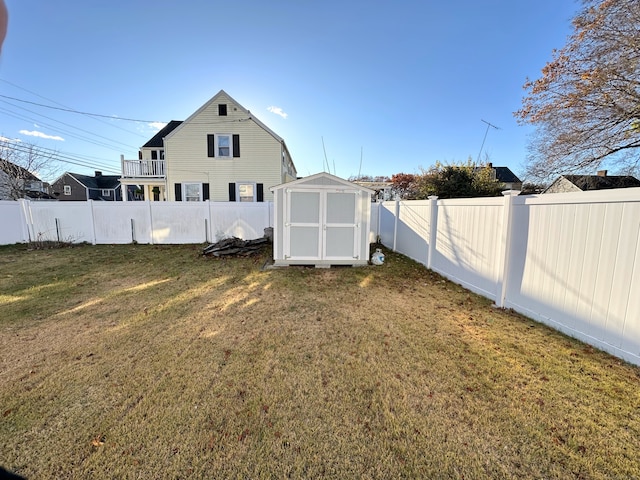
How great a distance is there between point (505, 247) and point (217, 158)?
45.3ft

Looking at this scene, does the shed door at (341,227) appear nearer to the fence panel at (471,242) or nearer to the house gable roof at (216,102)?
the fence panel at (471,242)

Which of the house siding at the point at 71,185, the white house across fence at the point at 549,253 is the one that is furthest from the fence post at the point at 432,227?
the house siding at the point at 71,185

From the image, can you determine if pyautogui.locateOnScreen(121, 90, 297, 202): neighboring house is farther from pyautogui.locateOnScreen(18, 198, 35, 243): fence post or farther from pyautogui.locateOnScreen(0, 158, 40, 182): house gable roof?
pyautogui.locateOnScreen(0, 158, 40, 182): house gable roof

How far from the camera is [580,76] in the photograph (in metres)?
9.43

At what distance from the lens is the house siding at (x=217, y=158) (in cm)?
1406

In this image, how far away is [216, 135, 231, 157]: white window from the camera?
46.9ft

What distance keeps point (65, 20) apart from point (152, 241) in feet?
25.7

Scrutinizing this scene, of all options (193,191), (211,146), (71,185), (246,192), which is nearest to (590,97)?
(246,192)

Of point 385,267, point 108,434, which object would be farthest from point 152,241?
point 108,434

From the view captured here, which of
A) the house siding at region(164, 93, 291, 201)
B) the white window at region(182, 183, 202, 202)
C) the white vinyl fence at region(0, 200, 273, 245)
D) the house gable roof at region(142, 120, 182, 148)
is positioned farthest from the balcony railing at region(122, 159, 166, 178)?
the white vinyl fence at region(0, 200, 273, 245)

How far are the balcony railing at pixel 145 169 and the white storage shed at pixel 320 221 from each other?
1172 centimetres

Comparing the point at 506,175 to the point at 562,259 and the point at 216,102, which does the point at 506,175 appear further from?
the point at 562,259

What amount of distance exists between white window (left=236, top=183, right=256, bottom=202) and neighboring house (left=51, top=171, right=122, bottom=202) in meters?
32.3

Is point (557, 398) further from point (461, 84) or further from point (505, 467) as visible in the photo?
point (461, 84)
